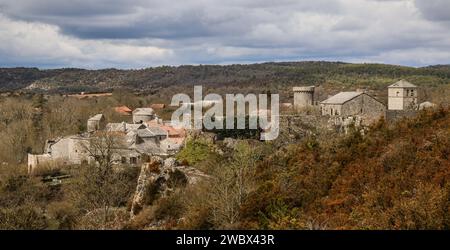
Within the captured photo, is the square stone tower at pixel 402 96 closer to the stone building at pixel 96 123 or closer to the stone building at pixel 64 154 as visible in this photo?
the stone building at pixel 64 154

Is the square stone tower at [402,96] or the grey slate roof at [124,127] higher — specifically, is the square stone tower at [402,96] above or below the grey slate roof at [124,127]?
above

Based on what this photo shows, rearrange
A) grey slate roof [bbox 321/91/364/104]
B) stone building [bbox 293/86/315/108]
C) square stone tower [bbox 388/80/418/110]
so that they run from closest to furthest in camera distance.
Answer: grey slate roof [bbox 321/91/364/104], square stone tower [bbox 388/80/418/110], stone building [bbox 293/86/315/108]

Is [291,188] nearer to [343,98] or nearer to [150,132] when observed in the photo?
[343,98]

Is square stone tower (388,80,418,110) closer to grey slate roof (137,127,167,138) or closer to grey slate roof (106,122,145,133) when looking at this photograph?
grey slate roof (137,127,167,138)

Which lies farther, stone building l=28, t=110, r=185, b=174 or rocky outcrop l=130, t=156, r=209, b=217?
stone building l=28, t=110, r=185, b=174

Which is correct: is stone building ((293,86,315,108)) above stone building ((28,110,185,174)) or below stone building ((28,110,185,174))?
above

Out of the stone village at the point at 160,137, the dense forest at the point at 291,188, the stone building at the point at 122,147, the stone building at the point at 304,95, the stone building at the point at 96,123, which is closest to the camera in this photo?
the dense forest at the point at 291,188

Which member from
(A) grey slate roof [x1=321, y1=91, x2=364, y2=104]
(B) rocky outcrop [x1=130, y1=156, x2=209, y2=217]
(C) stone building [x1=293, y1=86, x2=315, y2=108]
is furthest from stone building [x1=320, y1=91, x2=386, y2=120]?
(B) rocky outcrop [x1=130, y1=156, x2=209, y2=217]

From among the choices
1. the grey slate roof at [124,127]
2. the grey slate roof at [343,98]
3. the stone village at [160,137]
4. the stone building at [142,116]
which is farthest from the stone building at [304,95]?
the stone building at [142,116]

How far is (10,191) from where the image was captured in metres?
40.2

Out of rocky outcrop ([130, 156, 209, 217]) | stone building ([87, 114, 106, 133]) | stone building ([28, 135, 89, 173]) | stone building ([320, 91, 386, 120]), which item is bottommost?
stone building ([28, 135, 89, 173])

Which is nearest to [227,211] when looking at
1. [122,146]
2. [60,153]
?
[122,146]
